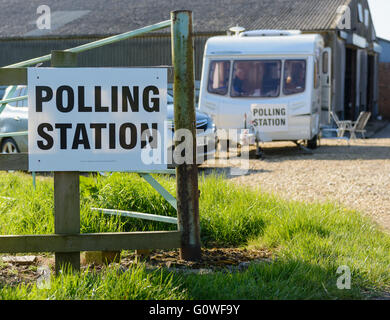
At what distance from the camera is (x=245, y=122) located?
47.4ft

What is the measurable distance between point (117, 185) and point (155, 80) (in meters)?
1.91

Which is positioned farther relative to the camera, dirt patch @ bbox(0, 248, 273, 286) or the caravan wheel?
the caravan wheel

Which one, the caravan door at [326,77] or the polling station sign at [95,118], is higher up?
the caravan door at [326,77]

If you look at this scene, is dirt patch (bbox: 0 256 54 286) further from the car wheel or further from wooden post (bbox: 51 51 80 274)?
the car wheel

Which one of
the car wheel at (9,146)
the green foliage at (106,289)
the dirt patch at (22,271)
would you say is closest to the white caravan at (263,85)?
the car wheel at (9,146)

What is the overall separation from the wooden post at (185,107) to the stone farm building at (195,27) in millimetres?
19612

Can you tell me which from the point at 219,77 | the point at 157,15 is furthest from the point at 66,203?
the point at 157,15

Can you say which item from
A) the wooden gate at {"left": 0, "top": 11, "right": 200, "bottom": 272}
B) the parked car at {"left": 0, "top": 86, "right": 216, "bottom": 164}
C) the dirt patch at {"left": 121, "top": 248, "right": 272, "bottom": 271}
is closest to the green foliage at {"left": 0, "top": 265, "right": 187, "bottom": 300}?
the wooden gate at {"left": 0, "top": 11, "right": 200, "bottom": 272}

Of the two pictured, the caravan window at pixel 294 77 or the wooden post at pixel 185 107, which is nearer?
the wooden post at pixel 185 107

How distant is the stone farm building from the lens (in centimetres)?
2506

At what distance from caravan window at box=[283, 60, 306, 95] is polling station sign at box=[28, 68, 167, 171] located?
10.6m

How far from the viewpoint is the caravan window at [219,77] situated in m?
15.0

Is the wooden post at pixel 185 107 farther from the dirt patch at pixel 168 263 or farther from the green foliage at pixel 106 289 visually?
the green foliage at pixel 106 289

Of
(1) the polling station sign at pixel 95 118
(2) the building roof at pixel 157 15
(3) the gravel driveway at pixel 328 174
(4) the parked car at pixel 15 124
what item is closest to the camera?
(1) the polling station sign at pixel 95 118
